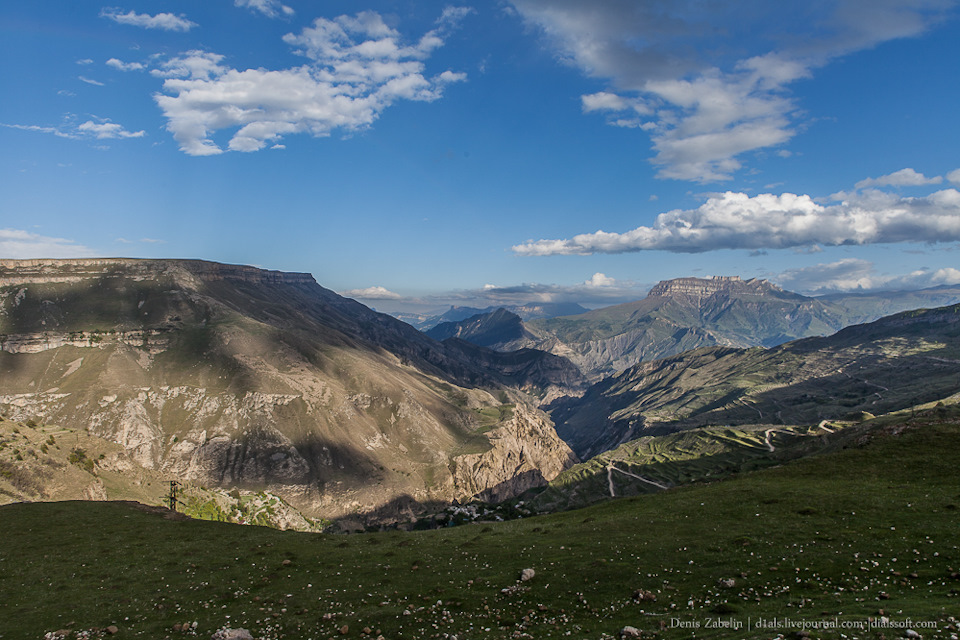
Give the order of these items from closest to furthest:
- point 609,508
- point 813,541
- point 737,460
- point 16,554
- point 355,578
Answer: point 813,541 < point 355,578 < point 16,554 < point 609,508 < point 737,460

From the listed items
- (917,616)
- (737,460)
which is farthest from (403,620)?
(737,460)

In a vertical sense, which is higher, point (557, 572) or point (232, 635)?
point (232, 635)

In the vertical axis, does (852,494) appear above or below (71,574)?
above

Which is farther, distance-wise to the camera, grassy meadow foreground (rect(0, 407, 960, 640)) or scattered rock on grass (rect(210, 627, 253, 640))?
scattered rock on grass (rect(210, 627, 253, 640))

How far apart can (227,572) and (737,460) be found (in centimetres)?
20129

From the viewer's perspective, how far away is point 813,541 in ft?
108

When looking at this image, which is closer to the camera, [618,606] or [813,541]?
[618,606]

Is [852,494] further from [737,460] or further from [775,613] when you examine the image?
[737,460]

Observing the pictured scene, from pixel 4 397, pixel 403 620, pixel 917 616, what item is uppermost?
pixel 917 616

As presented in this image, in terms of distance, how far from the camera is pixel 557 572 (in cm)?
3328

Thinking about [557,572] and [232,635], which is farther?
[557,572]

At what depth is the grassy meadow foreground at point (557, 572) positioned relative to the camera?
23703 millimetres

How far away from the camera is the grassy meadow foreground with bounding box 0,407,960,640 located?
23.7 m

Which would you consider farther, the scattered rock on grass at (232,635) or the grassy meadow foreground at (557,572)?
the scattered rock on grass at (232,635)
